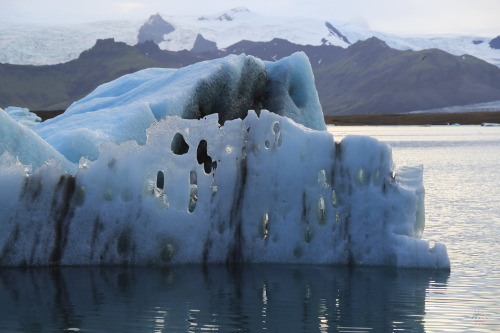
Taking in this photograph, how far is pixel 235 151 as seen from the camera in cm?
1052

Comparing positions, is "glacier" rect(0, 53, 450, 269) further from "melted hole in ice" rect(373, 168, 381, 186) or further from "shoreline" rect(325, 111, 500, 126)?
"shoreline" rect(325, 111, 500, 126)

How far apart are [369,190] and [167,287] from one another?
11.0ft

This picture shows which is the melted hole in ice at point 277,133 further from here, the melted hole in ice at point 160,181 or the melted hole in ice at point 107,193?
the melted hole in ice at point 107,193

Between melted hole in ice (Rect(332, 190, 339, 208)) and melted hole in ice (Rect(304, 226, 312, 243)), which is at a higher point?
melted hole in ice (Rect(332, 190, 339, 208))

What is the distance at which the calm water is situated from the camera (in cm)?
738

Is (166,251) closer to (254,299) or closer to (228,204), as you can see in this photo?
(228,204)

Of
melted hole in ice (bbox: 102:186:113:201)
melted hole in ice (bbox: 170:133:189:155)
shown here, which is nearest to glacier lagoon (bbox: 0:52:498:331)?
melted hole in ice (bbox: 102:186:113:201)

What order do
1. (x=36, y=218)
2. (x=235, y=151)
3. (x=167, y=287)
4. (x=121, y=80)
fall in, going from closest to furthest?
(x=167, y=287)
(x=36, y=218)
(x=235, y=151)
(x=121, y=80)

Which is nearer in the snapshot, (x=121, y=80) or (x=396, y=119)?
(x=121, y=80)

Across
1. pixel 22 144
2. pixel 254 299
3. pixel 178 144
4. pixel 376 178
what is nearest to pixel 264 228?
pixel 376 178

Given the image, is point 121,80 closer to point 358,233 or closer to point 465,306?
point 358,233

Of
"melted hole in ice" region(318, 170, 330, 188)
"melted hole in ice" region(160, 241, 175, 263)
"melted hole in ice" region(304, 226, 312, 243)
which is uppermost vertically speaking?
"melted hole in ice" region(318, 170, 330, 188)

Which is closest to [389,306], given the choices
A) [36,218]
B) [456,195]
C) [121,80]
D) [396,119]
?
[36,218]

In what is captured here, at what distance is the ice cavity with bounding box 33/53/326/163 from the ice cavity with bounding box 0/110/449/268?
1888 mm
